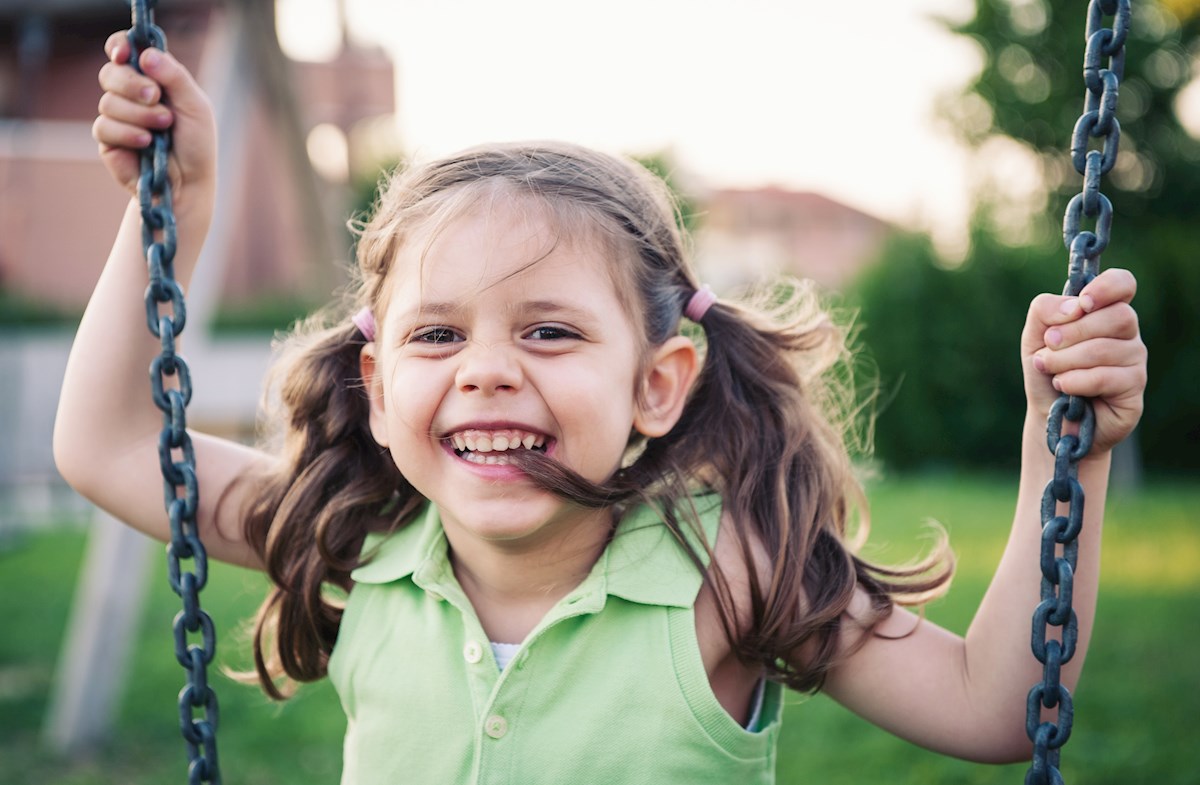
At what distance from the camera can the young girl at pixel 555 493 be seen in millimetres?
1832

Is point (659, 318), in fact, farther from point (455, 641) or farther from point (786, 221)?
point (786, 221)

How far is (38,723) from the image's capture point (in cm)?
473

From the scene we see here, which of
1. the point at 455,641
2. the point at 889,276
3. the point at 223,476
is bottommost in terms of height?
the point at 455,641

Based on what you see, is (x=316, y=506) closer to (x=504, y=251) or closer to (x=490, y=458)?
(x=490, y=458)

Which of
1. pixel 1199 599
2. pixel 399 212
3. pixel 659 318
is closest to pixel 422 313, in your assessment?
pixel 399 212

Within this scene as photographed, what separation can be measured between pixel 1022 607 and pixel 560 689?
0.75 m

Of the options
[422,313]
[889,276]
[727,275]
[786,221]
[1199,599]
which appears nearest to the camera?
[422,313]

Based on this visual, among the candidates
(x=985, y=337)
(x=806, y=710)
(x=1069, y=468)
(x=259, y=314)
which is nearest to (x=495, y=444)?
(x=1069, y=468)

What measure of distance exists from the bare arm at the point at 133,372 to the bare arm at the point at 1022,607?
123 centimetres

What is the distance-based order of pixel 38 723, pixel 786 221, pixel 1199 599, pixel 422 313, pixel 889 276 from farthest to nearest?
1. pixel 786 221
2. pixel 889 276
3. pixel 1199 599
4. pixel 38 723
5. pixel 422 313

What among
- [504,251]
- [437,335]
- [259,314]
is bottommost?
[437,335]

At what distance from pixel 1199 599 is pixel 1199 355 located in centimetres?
895

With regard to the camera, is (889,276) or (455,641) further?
(889,276)

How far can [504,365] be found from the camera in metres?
1.80
